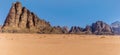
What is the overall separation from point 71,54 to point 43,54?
0.45m

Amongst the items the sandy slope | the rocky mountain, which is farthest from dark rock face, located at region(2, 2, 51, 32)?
the rocky mountain

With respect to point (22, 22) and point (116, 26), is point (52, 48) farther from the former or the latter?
point (116, 26)

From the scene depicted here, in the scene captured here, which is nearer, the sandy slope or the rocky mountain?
the rocky mountain

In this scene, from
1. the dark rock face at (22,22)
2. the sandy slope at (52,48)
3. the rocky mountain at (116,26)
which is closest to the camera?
the rocky mountain at (116,26)

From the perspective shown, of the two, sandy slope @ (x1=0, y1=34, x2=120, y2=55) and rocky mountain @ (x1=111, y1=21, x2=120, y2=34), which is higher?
rocky mountain @ (x1=111, y1=21, x2=120, y2=34)

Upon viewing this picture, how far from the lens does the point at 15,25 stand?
4.55m

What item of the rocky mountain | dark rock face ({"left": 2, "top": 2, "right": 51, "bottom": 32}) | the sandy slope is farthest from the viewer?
the sandy slope

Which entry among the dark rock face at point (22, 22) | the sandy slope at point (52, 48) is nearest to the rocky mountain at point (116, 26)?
the sandy slope at point (52, 48)

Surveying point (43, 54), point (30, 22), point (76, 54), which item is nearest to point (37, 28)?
point (30, 22)

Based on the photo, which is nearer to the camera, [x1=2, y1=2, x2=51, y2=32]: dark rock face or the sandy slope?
[x1=2, y1=2, x2=51, y2=32]: dark rock face

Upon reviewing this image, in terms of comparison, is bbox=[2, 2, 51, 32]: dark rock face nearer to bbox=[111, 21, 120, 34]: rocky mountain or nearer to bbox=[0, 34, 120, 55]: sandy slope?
bbox=[0, 34, 120, 55]: sandy slope

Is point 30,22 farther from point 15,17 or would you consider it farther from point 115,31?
point 115,31

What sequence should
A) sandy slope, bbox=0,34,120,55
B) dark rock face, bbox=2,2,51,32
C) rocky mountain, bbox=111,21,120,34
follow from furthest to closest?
sandy slope, bbox=0,34,120,55 < dark rock face, bbox=2,2,51,32 < rocky mountain, bbox=111,21,120,34

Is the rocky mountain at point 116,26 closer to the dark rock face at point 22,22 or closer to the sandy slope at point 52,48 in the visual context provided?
the sandy slope at point 52,48
